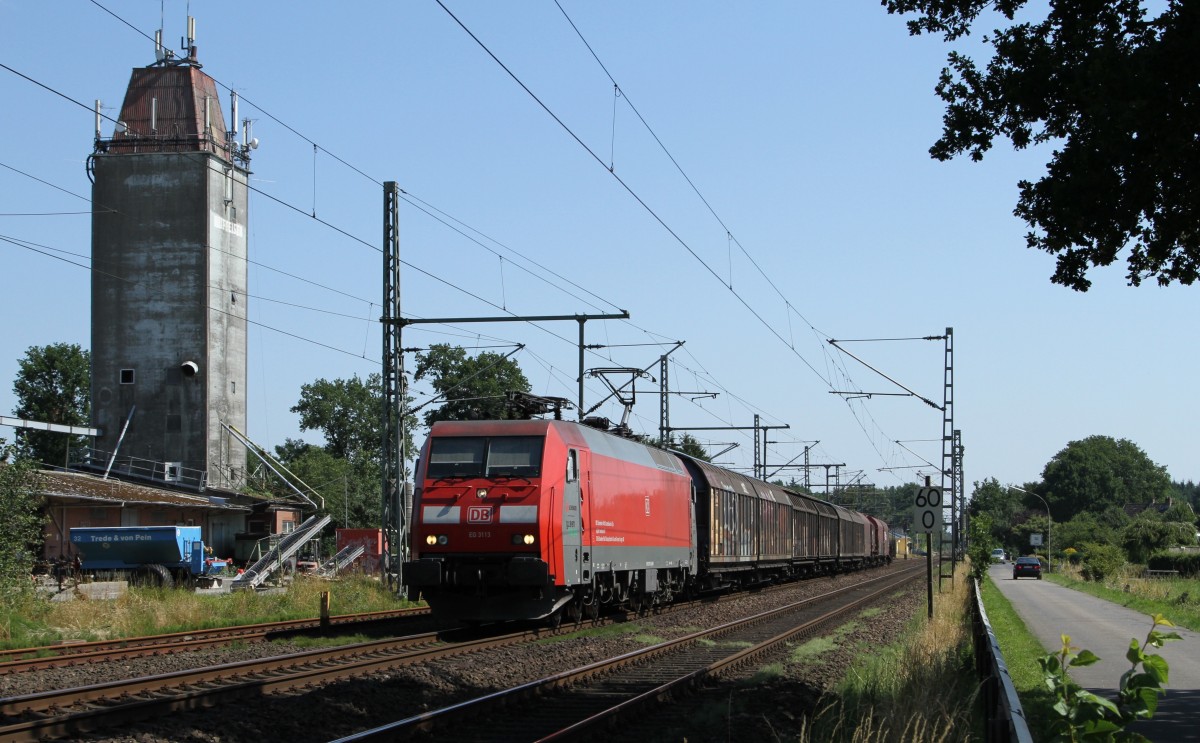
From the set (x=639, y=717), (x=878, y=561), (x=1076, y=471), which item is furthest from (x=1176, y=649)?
(x=1076, y=471)

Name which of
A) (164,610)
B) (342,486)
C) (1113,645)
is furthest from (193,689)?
(342,486)

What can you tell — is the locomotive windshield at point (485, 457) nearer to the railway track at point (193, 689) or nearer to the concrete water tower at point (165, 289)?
the railway track at point (193, 689)

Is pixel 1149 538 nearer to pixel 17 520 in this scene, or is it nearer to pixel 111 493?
pixel 111 493

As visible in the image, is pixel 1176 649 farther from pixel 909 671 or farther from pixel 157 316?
pixel 157 316

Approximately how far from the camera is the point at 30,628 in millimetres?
19672

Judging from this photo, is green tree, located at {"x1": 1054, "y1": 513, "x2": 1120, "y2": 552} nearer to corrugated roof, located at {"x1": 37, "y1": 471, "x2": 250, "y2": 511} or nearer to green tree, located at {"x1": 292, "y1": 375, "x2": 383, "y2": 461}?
green tree, located at {"x1": 292, "y1": 375, "x2": 383, "y2": 461}

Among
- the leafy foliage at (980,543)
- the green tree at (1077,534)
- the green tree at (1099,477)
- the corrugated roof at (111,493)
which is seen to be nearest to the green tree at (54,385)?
the corrugated roof at (111,493)

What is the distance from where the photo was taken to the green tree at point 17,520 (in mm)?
22125

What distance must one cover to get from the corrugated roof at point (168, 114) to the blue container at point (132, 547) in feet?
97.6

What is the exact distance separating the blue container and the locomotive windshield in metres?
19.2

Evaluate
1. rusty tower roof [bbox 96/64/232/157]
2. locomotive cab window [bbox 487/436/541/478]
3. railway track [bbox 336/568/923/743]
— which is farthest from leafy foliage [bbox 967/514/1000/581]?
rusty tower roof [bbox 96/64/232/157]

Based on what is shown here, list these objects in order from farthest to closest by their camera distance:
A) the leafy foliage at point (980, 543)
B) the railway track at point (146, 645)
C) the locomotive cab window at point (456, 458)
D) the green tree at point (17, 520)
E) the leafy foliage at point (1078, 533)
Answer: the leafy foliage at point (1078, 533), the leafy foliage at point (980, 543), the green tree at point (17, 520), the locomotive cab window at point (456, 458), the railway track at point (146, 645)

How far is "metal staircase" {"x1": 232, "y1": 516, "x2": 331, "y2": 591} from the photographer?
3550 centimetres

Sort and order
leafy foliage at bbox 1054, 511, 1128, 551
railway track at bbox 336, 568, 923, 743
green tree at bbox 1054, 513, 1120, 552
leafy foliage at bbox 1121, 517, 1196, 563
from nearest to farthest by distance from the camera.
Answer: railway track at bbox 336, 568, 923, 743 < leafy foliage at bbox 1121, 517, 1196, 563 < leafy foliage at bbox 1054, 511, 1128, 551 < green tree at bbox 1054, 513, 1120, 552
